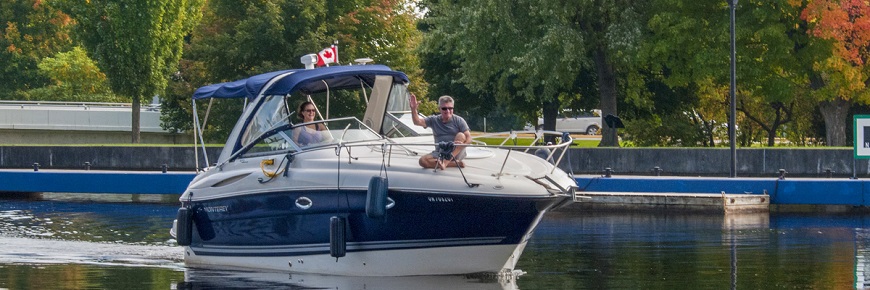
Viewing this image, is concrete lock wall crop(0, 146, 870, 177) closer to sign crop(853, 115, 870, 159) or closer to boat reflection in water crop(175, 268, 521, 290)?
sign crop(853, 115, 870, 159)

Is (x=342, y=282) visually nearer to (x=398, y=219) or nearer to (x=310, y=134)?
(x=398, y=219)

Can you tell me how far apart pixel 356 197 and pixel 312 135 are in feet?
5.48

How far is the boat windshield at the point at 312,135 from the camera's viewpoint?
58.1 ft

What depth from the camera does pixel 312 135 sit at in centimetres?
1780

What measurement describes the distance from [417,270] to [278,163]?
2120 mm

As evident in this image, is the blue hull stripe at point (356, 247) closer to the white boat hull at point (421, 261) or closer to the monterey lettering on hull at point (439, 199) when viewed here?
the white boat hull at point (421, 261)

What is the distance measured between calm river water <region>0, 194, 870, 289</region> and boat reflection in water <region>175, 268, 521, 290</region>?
2 centimetres

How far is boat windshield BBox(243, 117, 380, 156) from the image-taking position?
697 inches

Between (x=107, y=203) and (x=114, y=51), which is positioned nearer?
(x=107, y=203)

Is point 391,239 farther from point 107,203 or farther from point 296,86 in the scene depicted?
point 107,203

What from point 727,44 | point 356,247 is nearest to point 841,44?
point 727,44

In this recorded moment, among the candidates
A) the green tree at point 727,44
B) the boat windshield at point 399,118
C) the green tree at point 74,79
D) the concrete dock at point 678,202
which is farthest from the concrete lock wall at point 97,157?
the boat windshield at point 399,118

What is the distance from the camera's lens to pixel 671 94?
49.1m

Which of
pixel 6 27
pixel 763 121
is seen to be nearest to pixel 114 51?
pixel 763 121
